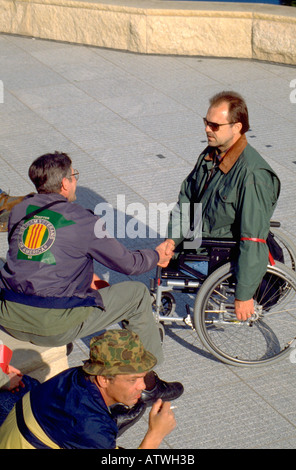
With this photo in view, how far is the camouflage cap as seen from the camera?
10.1ft

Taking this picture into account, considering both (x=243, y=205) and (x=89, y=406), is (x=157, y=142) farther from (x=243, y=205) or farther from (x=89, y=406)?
(x=89, y=406)

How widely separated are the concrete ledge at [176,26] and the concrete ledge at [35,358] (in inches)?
249

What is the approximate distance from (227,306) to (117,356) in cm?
145

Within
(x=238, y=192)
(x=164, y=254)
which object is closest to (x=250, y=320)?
(x=164, y=254)

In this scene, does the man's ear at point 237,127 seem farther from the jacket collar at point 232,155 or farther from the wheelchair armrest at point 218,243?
the wheelchair armrest at point 218,243

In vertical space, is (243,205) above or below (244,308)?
above

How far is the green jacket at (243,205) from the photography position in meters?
4.10

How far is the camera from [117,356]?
3121mm

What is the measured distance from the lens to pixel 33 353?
4.12 m

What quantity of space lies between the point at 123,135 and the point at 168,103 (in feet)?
3.41

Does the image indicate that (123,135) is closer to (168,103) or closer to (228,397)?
(168,103)

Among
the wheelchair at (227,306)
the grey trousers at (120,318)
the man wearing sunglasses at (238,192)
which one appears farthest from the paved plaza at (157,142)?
the man wearing sunglasses at (238,192)

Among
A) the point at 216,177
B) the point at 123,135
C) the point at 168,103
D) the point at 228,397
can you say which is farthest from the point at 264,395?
the point at 168,103

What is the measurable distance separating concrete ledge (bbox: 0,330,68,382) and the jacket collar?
1415 mm
